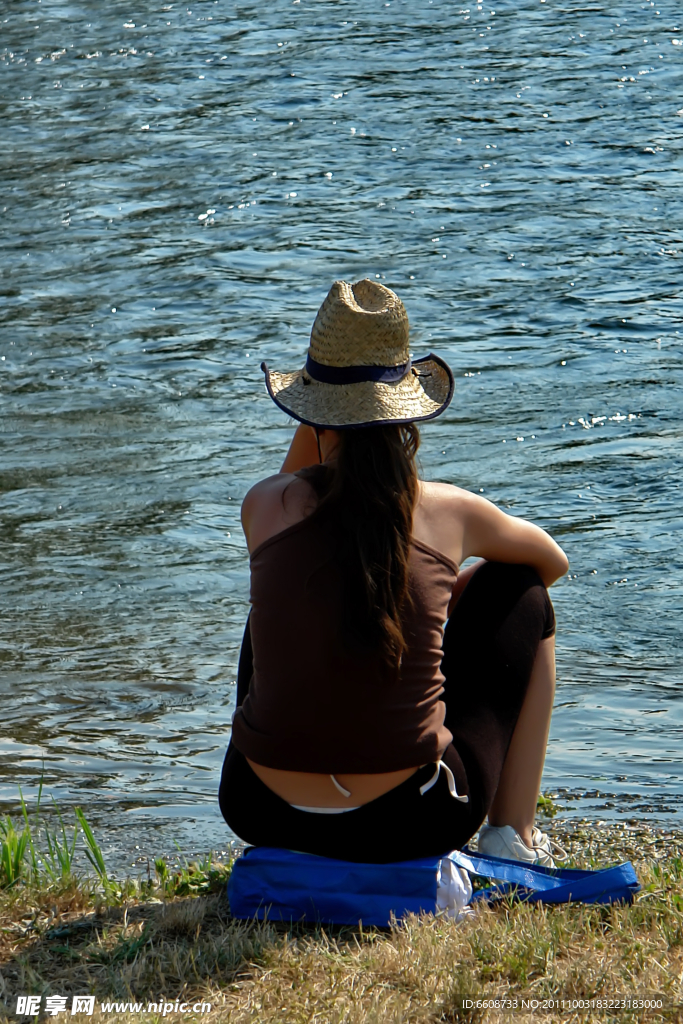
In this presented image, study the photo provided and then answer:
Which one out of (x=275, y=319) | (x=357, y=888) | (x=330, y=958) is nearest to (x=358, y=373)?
(x=357, y=888)

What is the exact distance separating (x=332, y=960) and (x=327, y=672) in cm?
57

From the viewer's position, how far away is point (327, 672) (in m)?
2.86

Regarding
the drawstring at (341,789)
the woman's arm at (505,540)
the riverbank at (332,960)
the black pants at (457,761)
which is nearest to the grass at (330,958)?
the riverbank at (332,960)

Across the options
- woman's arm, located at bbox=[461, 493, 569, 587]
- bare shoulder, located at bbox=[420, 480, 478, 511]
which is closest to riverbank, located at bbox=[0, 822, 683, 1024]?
woman's arm, located at bbox=[461, 493, 569, 587]

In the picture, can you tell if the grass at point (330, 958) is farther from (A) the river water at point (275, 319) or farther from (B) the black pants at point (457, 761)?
(A) the river water at point (275, 319)

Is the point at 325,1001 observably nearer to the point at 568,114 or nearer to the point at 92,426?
the point at 92,426

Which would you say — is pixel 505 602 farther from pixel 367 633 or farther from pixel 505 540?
pixel 367 633

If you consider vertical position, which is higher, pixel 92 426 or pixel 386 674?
pixel 386 674

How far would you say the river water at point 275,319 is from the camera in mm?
4938

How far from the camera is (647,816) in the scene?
4027mm

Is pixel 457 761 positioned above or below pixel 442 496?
below

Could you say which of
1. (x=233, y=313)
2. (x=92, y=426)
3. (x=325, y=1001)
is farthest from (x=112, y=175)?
(x=325, y=1001)

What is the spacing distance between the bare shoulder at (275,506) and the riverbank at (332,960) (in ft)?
2.74

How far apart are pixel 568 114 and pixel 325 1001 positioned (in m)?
12.5
